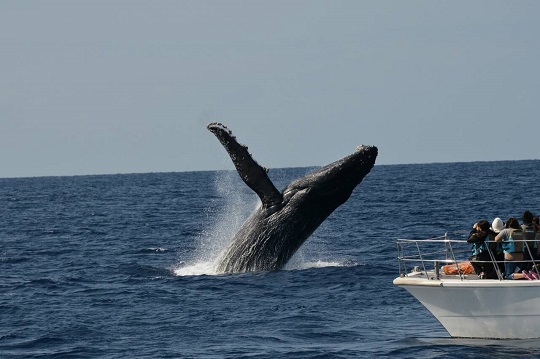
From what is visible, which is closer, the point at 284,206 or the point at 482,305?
the point at 482,305

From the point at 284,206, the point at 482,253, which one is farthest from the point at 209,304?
the point at 482,253

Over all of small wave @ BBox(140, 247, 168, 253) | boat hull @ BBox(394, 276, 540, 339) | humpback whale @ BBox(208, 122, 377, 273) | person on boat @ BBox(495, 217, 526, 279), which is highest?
small wave @ BBox(140, 247, 168, 253)

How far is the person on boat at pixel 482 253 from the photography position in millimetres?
13125

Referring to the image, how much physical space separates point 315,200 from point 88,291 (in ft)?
13.6

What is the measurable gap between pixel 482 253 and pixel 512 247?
37cm

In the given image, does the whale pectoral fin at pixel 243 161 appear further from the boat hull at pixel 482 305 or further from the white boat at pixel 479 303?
the boat hull at pixel 482 305

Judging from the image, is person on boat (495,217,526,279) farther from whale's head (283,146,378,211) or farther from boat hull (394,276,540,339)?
whale's head (283,146,378,211)

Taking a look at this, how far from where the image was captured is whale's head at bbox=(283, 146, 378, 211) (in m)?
17.9

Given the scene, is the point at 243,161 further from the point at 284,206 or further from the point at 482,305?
the point at 482,305

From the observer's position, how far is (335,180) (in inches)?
714

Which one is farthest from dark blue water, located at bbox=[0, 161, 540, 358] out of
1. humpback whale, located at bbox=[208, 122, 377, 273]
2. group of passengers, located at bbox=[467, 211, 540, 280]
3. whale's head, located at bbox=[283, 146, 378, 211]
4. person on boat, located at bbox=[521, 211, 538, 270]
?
whale's head, located at bbox=[283, 146, 378, 211]

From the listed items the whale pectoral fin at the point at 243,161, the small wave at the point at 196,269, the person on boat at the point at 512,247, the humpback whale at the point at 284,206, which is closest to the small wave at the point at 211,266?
the small wave at the point at 196,269

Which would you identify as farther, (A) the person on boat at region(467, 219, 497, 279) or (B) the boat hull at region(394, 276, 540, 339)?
(A) the person on boat at region(467, 219, 497, 279)

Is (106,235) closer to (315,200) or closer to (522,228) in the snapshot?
(315,200)
